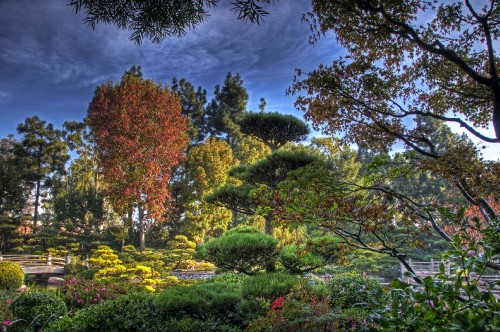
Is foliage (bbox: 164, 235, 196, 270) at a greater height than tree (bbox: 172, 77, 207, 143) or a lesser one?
lesser

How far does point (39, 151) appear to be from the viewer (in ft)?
72.7

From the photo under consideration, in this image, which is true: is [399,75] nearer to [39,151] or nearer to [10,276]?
[10,276]

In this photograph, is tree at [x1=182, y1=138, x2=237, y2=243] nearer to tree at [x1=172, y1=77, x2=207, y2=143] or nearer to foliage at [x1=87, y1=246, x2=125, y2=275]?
tree at [x1=172, y1=77, x2=207, y2=143]

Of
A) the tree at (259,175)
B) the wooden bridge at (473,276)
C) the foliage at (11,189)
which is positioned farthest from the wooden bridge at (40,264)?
the wooden bridge at (473,276)

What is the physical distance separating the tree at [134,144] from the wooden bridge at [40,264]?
3864 millimetres

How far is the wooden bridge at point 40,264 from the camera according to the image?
51.2ft

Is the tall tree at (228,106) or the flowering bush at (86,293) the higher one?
the tall tree at (228,106)

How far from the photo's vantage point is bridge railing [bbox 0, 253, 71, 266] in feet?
52.5

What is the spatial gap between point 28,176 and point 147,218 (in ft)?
26.9

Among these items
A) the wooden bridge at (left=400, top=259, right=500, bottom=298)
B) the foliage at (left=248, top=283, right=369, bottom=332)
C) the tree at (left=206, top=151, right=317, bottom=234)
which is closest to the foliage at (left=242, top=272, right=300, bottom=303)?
the foliage at (left=248, top=283, right=369, bottom=332)

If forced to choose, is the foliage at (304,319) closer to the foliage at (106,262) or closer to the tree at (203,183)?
the foliage at (106,262)

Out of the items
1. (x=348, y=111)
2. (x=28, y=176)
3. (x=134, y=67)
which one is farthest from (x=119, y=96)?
(x=348, y=111)

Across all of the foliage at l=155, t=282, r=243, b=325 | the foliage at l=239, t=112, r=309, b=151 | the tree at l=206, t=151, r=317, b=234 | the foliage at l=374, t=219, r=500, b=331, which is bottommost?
the foliage at l=155, t=282, r=243, b=325

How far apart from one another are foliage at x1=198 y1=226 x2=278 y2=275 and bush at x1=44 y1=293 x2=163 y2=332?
1722 millimetres
